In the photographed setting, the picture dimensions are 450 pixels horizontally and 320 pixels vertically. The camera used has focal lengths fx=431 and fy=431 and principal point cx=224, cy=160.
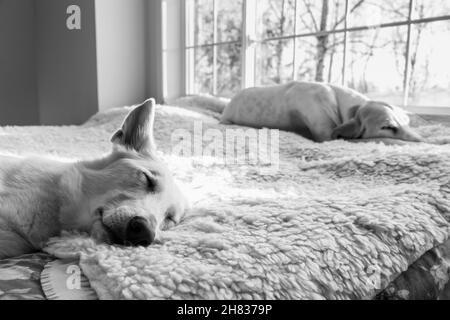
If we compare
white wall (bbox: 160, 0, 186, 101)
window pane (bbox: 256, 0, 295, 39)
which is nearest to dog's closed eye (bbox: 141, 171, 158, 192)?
window pane (bbox: 256, 0, 295, 39)

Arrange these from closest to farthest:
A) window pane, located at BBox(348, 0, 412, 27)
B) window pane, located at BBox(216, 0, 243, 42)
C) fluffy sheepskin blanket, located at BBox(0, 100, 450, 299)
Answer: fluffy sheepskin blanket, located at BBox(0, 100, 450, 299) < window pane, located at BBox(348, 0, 412, 27) < window pane, located at BBox(216, 0, 243, 42)

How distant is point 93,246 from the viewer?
946 mm

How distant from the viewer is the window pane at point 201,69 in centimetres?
490

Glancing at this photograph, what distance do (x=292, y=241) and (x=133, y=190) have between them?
0.48m

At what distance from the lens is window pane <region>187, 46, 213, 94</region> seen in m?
4.90

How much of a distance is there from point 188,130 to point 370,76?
1541mm

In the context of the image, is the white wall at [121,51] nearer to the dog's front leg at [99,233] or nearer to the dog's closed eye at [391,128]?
the dog's closed eye at [391,128]

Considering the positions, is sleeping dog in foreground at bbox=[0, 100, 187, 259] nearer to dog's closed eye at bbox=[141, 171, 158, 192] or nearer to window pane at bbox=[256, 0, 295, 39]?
dog's closed eye at bbox=[141, 171, 158, 192]

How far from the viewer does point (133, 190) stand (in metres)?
1.19

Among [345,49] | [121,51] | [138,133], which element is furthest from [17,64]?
[138,133]

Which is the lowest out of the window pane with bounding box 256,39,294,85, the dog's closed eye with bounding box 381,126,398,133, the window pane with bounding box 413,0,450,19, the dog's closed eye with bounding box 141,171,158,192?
the dog's closed eye with bounding box 381,126,398,133

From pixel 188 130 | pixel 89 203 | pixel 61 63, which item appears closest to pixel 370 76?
pixel 188 130

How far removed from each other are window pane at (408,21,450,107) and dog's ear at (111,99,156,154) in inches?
86.9
